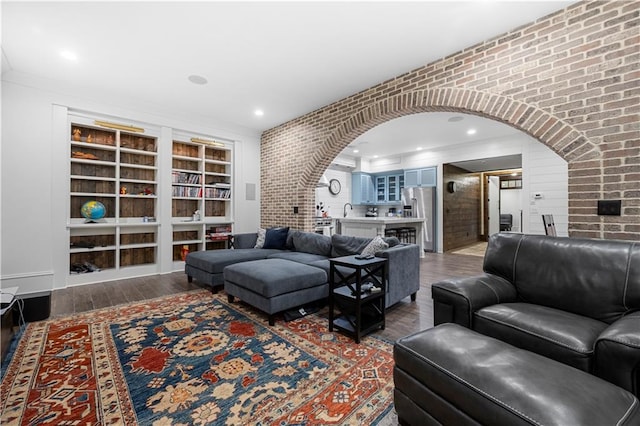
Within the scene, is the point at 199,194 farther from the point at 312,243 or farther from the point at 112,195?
the point at 312,243

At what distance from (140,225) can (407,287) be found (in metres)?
4.36

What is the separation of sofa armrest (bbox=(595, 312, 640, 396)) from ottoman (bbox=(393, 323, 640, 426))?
0.25 m

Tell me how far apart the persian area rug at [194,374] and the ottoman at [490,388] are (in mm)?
393

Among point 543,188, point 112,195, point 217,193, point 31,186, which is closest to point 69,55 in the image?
point 31,186

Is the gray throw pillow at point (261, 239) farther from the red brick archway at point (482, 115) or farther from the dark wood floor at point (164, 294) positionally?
the red brick archway at point (482, 115)

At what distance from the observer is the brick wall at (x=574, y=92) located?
2.18 m

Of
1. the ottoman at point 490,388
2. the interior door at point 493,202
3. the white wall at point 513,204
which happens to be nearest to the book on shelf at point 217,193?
the ottoman at point 490,388

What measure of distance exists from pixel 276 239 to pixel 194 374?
2895mm

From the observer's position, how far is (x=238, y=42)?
294 centimetres

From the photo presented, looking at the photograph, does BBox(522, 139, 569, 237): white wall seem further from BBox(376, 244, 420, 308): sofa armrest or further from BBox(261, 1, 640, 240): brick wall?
BBox(376, 244, 420, 308): sofa armrest

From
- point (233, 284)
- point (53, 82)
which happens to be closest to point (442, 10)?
point (233, 284)

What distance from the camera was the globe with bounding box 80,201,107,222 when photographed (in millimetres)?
4246

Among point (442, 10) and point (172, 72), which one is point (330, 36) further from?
point (172, 72)

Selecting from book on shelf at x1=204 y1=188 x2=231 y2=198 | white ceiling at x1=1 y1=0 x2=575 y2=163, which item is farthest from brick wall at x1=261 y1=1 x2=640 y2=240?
book on shelf at x1=204 y1=188 x2=231 y2=198
